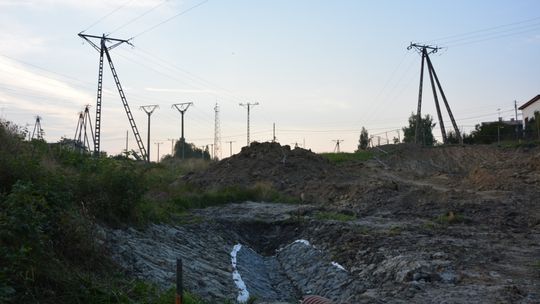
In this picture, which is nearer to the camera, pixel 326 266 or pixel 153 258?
pixel 153 258

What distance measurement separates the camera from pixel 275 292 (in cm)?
1445

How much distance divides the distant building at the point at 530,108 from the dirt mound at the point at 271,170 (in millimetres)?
27287

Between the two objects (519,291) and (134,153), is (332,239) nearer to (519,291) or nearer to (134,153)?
(134,153)

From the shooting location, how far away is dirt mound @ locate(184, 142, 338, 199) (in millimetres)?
36031

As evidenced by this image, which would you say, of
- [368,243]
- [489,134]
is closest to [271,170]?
[368,243]

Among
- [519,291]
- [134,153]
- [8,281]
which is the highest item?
[134,153]

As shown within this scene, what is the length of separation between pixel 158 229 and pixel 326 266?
16.4 ft

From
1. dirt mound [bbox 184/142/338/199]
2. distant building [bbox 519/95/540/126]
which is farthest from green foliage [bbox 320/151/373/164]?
distant building [bbox 519/95/540/126]

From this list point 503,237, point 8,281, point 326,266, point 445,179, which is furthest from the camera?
point 445,179

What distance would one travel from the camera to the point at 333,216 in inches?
928

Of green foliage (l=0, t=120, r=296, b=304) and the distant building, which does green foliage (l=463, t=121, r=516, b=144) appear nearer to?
the distant building

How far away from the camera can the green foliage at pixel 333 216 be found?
74.9 feet

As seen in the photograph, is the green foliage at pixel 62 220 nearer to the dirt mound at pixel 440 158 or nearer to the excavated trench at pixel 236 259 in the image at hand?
the excavated trench at pixel 236 259

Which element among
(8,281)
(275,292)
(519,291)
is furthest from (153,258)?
(519,291)
